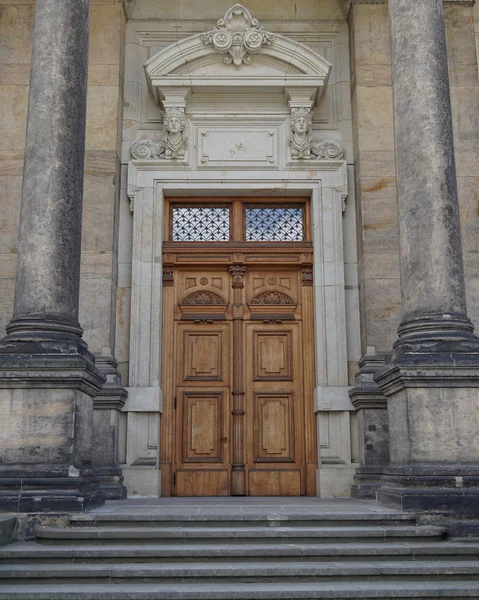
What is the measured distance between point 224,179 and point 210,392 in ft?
9.57

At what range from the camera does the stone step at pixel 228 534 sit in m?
5.97

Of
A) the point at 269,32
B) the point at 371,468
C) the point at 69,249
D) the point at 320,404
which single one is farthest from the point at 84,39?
the point at 371,468

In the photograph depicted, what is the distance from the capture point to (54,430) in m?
6.80

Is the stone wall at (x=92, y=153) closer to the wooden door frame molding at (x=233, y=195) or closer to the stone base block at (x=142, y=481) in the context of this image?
the wooden door frame molding at (x=233, y=195)

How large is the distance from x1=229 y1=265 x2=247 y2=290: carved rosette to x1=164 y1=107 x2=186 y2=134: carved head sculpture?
6.67 feet

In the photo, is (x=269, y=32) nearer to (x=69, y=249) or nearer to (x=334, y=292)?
(x=334, y=292)

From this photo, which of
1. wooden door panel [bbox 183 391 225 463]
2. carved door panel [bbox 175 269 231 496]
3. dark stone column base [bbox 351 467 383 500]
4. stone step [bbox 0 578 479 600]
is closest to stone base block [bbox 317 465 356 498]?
dark stone column base [bbox 351 467 383 500]

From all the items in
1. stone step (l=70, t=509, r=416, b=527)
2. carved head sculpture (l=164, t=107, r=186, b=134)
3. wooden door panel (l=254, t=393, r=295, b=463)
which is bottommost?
stone step (l=70, t=509, r=416, b=527)

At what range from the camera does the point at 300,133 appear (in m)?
10.4

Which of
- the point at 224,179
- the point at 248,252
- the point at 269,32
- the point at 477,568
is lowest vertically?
the point at 477,568

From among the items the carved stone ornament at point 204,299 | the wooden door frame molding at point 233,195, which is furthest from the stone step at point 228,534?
the carved stone ornament at point 204,299

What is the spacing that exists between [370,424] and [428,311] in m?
2.36

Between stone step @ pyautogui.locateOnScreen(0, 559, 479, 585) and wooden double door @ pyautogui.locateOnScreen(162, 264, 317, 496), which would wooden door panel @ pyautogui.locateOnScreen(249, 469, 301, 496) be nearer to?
wooden double door @ pyautogui.locateOnScreen(162, 264, 317, 496)

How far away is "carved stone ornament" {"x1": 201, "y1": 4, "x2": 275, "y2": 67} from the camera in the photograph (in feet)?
34.1
